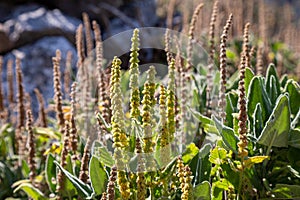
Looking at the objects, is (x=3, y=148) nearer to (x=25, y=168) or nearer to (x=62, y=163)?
(x=25, y=168)

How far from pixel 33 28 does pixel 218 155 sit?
2.69m

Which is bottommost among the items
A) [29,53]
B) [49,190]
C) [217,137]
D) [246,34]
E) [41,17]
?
[49,190]

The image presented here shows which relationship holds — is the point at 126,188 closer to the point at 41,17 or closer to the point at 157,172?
the point at 157,172

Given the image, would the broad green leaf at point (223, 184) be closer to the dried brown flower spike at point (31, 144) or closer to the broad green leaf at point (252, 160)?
the broad green leaf at point (252, 160)

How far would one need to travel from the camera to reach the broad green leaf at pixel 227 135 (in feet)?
3.64

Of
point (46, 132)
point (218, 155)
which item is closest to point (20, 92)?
point (46, 132)

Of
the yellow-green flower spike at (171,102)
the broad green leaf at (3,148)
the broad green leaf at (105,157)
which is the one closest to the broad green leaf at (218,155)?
the yellow-green flower spike at (171,102)

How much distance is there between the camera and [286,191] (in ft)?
3.75

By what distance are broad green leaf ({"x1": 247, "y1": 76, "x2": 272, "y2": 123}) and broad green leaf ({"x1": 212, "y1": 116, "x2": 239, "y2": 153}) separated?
0.45ft

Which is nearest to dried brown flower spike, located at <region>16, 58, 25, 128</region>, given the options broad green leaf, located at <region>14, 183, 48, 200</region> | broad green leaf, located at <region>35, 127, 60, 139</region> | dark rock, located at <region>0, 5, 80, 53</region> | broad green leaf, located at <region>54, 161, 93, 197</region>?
broad green leaf, located at <region>35, 127, 60, 139</region>

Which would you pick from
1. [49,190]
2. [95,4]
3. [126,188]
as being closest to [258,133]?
[126,188]

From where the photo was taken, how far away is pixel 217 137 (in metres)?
1.27

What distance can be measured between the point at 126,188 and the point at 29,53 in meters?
2.74

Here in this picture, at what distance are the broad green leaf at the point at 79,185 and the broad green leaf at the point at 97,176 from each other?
0.04 m
